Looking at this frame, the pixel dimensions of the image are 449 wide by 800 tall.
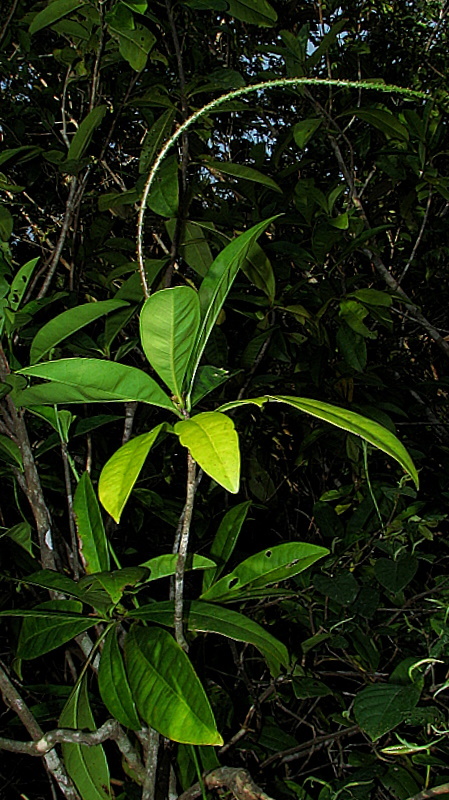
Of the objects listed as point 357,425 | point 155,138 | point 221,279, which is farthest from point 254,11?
point 357,425

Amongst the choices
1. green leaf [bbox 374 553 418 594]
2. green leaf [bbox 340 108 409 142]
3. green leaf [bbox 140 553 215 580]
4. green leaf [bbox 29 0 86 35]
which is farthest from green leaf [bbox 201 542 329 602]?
green leaf [bbox 340 108 409 142]

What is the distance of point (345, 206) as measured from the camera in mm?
1646

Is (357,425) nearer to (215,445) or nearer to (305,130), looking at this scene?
(215,445)

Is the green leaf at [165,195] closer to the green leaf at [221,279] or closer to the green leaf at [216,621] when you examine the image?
the green leaf at [221,279]

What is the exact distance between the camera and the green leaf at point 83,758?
0.67 m

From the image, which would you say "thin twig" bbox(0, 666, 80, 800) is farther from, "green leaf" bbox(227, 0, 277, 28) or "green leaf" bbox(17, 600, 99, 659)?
"green leaf" bbox(227, 0, 277, 28)

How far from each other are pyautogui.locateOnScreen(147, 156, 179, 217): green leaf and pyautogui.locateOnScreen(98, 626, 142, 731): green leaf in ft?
1.65

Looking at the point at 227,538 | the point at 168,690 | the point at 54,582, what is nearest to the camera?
the point at 168,690

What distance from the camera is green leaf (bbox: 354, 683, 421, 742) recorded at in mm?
652

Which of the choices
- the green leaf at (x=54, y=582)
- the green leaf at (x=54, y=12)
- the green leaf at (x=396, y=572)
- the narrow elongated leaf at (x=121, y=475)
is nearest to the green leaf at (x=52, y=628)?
the green leaf at (x=54, y=582)

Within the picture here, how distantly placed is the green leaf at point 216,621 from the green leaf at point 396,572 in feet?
0.99

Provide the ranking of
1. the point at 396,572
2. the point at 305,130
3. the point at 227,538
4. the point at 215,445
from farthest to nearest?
the point at 305,130
the point at 396,572
the point at 227,538
the point at 215,445

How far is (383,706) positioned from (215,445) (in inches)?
16.1

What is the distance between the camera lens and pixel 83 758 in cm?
68
